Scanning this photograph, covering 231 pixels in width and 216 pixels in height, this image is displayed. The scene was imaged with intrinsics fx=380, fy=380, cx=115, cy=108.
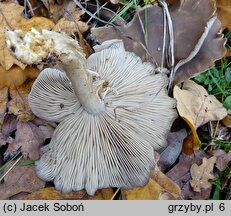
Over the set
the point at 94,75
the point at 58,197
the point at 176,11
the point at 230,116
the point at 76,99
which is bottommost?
the point at 58,197

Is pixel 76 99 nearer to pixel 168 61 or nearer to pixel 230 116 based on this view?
pixel 168 61

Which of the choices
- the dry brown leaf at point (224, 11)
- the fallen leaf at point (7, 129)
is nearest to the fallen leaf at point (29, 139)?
the fallen leaf at point (7, 129)

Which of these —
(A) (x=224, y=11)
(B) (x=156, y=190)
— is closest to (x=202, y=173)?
(B) (x=156, y=190)

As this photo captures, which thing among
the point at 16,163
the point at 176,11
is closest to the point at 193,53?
the point at 176,11

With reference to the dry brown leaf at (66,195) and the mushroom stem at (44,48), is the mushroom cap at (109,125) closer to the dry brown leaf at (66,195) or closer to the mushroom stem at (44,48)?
the dry brown leaf at (66,195)

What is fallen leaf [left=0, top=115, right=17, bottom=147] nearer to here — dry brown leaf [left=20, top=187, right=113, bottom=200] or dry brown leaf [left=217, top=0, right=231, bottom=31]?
dry brown leaf [left=20, top=187, right=113, bottom=200]

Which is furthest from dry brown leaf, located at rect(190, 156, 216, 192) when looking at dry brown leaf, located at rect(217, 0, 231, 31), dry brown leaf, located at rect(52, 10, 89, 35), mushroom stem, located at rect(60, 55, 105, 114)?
dry brown leaf, located at rect(52, 10, 89, 35)

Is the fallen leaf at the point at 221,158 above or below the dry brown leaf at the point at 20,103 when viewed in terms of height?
below
